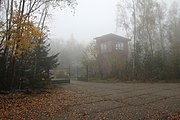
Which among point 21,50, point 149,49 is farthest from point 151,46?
point 21,50

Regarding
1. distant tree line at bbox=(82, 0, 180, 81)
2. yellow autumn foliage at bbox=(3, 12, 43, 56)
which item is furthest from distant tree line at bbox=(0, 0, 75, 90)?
distant tree line at bbox=(82, 0, 180, 81)

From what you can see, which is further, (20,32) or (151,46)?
(151,46)

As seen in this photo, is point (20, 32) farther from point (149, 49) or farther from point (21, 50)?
point (149, 49)

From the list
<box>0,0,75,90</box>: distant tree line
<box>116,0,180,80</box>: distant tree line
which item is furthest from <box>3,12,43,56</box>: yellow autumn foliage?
<box>116,0,180,80</box>: distant tree line

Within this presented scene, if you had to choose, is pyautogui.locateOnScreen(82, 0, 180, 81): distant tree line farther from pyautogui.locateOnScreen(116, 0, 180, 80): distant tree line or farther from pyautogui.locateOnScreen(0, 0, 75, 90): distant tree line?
pyautogui.locateOnScreen(0, 0, 75, 90): distant tree line

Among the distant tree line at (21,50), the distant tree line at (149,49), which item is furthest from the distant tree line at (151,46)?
the distant tree line at (21,50)

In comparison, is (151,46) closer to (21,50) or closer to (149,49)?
(149,49)

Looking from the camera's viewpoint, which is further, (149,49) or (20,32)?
(149,49)

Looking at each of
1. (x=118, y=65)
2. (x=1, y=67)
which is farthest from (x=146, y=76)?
(x=1, y=67)

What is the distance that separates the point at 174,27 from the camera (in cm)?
3925

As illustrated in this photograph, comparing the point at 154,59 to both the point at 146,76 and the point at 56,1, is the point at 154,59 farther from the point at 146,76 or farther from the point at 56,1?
the point at 56,1

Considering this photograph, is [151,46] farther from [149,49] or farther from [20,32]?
[20,32]

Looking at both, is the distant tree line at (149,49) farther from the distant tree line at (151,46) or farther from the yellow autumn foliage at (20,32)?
the yellow autumn foliage at (20,32)

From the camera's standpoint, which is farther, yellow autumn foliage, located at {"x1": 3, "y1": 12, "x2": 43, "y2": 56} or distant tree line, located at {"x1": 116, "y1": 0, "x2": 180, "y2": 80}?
distant tree line, located at {"x1": 116, "y1": 0, "x2": 180, "y2": 80}
